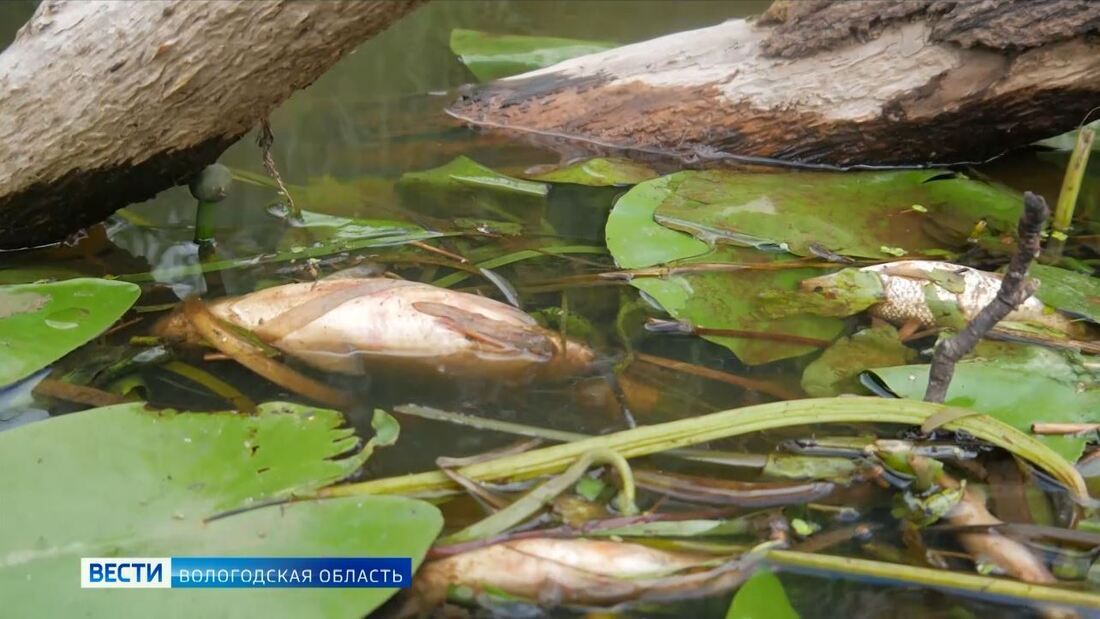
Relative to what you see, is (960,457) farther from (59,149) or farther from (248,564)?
(59,149)

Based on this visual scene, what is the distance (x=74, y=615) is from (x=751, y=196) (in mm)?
1233

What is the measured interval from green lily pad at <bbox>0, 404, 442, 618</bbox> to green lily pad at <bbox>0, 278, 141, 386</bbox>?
21 cm

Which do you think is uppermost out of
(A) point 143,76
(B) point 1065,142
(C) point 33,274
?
(A) point 143,76

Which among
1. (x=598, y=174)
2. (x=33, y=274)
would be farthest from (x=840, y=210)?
(x=33, y=274)

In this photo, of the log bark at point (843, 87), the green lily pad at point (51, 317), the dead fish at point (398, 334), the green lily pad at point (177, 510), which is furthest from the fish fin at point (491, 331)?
the log bark at point (843, 87)

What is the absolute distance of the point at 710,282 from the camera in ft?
4.03

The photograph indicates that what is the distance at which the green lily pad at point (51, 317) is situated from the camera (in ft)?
3.08

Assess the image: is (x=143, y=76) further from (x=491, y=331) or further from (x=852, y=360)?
(x=852, y=360)

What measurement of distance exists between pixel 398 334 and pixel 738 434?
435 millimetres

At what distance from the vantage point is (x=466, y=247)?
4.46 ft

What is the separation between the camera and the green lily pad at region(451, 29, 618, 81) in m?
2.31

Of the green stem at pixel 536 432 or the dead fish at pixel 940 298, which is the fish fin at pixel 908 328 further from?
the green stem at pixel 536 432

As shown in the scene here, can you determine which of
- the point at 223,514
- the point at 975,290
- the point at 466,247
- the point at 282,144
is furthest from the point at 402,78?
the point at 223,514

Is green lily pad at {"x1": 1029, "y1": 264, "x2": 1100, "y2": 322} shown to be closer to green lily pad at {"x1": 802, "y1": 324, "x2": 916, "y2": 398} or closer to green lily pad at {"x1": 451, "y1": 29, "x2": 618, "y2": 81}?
green lily pad at {"x1": 802, "y1": 324, "x2": 916, "y2": 398}
